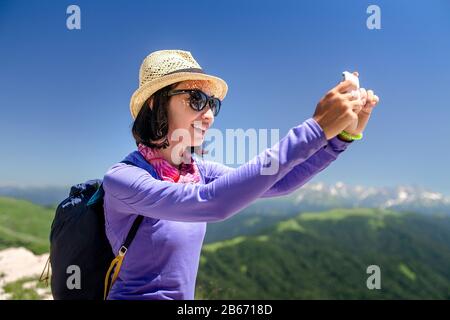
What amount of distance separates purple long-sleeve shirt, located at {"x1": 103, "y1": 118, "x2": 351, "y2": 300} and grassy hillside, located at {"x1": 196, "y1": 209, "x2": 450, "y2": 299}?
11.1 m

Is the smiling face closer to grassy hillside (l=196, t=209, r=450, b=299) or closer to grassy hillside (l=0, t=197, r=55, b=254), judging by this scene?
grassy hillside (l=196, t=209, r=450, b=299)

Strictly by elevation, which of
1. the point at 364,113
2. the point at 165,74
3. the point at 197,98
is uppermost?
the point at 165,74

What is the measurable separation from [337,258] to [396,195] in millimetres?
20313

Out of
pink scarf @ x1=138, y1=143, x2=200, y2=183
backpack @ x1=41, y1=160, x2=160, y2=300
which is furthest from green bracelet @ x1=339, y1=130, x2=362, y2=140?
backpack @ x1=41, y1=160, x2=160, y2=300

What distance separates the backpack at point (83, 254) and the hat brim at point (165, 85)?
0.42m

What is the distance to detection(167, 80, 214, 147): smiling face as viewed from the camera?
2121 mm

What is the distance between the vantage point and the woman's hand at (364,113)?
6.17 ft

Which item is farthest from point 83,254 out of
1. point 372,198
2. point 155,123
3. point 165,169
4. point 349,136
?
point 372,198

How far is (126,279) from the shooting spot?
1907 millimetres

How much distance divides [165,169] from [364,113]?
0.96 meters

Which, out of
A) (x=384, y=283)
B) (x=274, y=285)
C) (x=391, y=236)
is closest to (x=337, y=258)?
(x=384, y=283)

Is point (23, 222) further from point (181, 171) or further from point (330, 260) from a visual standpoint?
point (181, 171)

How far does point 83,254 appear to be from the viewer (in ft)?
6.56
